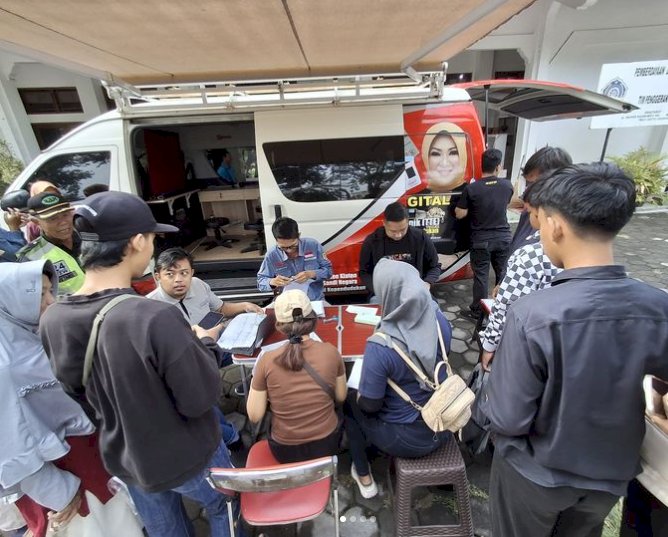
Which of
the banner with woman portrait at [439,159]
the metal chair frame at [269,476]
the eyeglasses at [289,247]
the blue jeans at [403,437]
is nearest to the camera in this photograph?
the metal chair frame at [269,476]

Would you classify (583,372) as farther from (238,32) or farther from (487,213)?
(487,213)

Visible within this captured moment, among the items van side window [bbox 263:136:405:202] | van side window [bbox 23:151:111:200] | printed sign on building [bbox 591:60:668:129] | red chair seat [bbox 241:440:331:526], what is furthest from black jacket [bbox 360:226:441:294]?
printed sign on building [bbox 591:60:668:129]

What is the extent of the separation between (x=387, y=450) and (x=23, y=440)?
1532 mm

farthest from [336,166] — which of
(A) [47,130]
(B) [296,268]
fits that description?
(A) [47,130]

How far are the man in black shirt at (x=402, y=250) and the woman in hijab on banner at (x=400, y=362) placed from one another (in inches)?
52.5

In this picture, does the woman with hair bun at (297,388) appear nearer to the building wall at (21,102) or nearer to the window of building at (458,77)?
the window of building at (458,77)

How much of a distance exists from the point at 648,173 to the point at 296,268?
9081mm

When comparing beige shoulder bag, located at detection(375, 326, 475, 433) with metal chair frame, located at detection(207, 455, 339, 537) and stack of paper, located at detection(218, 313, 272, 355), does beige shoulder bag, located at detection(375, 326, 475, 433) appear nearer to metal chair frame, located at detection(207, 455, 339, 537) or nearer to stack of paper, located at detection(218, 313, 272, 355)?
metal chair frame, located at detection(207, 455, 339, 537)

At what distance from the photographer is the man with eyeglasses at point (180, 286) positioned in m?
2.19

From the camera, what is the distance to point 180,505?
61.1 inches

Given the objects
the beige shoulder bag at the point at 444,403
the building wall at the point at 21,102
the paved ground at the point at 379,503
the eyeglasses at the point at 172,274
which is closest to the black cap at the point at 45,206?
the eyeglasses at the point at 172,274

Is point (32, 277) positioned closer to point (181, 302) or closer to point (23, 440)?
point (23, 440)

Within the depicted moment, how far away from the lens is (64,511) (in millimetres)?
1284

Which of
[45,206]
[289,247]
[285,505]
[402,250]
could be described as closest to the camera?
[285,505]
